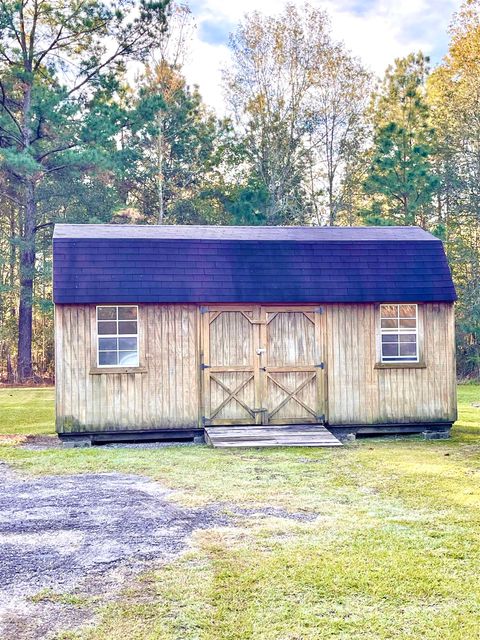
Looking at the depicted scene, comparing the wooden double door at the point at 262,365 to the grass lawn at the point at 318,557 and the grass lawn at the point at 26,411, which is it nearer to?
the grass lawn at the point at 318,557

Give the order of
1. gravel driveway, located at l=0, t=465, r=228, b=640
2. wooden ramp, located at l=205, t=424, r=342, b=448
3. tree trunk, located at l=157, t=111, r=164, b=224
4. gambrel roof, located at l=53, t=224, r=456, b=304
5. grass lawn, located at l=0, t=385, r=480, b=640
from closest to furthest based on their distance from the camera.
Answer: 1. grass lawn, located at l=0, t=385, r=480, b=640
2. gravel driveway, located at l=0, t=465, r=228, b=640
3. wooden ramp, located at l=205, t=424, r=342, b=448
4. gambrel roof, located at l=53, t=224, r=456, b=304
5. tree trunk, located at l=157, t=111, r=164, b=224

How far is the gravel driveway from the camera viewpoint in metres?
4.23

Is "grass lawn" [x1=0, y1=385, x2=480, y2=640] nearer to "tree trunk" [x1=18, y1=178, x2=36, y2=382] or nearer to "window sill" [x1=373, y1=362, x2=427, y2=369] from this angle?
"window sill" [x1=373, y1=362, x2=427, y2=369]

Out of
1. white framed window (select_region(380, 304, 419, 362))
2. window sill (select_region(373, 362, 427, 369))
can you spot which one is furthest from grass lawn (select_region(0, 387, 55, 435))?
white framed window (select_region(380, 304, 419, 362))

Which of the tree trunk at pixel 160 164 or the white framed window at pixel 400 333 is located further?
the tree trunk at pixel 160 164

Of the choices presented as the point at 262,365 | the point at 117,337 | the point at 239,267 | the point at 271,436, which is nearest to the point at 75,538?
the point at 271,436

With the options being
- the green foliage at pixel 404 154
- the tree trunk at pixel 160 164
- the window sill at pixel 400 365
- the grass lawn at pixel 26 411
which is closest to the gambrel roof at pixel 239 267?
the window sill at pixel 400 365

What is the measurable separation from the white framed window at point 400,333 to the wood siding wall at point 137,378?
323 cm

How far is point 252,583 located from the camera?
4.57 meters

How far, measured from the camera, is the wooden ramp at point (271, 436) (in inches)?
409

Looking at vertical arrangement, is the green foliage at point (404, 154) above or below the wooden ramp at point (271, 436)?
above

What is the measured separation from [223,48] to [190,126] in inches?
125

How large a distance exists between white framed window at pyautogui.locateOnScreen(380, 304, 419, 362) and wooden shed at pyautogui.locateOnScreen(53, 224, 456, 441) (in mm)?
17

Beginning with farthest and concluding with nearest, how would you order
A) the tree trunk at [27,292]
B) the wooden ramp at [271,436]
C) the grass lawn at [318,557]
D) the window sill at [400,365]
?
1. the tree trunk at [27,292]
2. the window sill at [400,365]
3. the wooden ramp at [271,436]
4. the grass lawn at [318,557]
